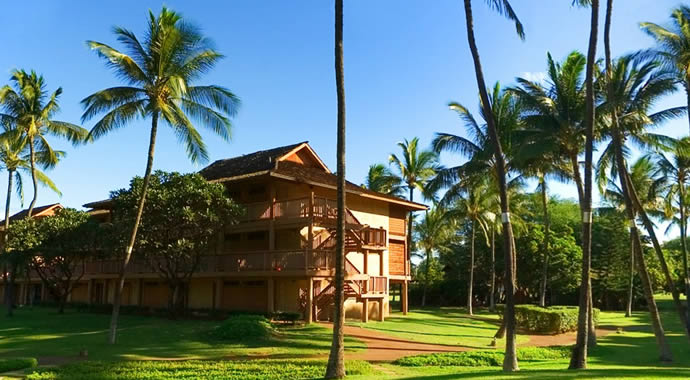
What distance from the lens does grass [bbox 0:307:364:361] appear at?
54.5ft

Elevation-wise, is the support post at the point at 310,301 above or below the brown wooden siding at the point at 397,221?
below

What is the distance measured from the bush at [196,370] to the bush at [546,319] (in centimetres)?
1519

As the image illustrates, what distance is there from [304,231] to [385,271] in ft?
20.4

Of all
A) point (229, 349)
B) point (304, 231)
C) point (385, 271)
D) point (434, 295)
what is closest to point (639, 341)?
point (385, 271)

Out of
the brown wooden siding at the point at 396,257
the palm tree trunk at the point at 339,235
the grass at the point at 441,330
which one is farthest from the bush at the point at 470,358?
the brown wooden siding at the point at 396,257

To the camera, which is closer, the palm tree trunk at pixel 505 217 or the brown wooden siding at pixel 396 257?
the palm tree trunk at pixel 505 217

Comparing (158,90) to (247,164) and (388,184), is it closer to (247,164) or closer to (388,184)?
(247,164)

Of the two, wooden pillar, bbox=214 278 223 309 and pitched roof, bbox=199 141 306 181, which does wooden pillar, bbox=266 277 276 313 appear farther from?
pitched roof, bbox=199 141 306 181

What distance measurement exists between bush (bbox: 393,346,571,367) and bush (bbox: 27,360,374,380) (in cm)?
175

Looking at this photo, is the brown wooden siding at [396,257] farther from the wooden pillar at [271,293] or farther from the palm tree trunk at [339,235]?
the palm tree trunk at [339,235]

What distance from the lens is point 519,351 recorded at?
18.2 m

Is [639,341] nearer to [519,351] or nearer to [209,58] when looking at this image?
[519,351]

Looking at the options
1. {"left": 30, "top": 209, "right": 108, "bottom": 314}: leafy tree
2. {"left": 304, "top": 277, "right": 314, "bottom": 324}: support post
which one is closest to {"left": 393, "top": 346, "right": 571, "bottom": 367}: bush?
{"left": 304, "top": 277, "right": 314, "bottom": 324}: support post

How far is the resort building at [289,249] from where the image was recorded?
25375 mm
